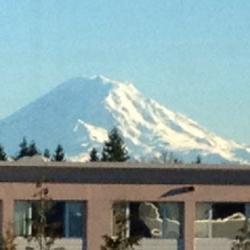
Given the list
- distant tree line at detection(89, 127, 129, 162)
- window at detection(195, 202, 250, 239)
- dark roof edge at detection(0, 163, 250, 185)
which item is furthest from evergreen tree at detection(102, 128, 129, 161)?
dark roof edge at detection(0, 163, 250, 185)

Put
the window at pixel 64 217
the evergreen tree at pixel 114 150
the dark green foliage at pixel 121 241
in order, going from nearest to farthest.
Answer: the dark green foliage at pixel 121 241, the window at pixel 64 217, the evergreen tree at pixel 114 150

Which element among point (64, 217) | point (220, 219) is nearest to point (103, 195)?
point (64, 217)

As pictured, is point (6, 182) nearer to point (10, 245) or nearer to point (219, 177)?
point (219, 177)

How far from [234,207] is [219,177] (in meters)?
1.14

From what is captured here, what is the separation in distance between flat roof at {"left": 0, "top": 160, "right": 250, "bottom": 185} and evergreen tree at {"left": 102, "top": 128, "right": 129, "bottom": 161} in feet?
172

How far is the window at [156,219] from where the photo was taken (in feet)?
158

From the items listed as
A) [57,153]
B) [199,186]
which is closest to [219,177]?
[199,186]

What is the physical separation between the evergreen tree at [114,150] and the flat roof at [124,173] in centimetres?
5246

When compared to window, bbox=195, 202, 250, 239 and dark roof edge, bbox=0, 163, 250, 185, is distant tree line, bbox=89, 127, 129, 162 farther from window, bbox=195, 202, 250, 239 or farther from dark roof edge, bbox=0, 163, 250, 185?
dark roof edge, bbox=0, 163, 250, 185

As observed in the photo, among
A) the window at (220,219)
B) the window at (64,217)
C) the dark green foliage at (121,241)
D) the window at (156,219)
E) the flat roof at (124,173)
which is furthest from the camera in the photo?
the window at (220,219)

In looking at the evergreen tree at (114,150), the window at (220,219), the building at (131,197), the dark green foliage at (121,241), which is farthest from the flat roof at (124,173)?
the evergreen tree at (114,150)

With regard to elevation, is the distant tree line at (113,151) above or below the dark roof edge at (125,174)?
above

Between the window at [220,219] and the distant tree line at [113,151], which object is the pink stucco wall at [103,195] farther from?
the distant tree line at [113,151]

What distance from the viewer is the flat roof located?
47.6m
